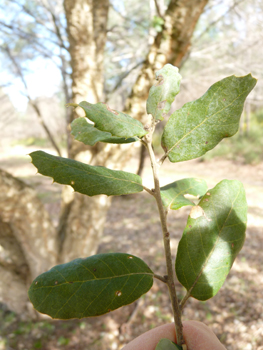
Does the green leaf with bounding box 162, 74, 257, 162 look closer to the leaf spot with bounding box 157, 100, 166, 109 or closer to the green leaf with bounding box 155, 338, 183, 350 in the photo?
the leaf spot with bounding box 157, 100, 166, 109

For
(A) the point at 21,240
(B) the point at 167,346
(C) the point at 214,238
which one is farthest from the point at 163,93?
(A) the point at 21,240

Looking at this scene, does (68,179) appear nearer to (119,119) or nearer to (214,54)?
(119,119)

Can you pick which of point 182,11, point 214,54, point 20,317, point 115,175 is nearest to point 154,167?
point 115,175

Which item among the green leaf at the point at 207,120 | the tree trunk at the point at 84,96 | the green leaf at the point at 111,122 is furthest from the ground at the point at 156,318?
the green leaf at the point at 111,122

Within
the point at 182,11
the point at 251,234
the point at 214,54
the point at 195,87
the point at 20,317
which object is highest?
the point at 182,11

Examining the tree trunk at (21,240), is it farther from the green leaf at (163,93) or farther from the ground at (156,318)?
the green leaf at (163,93)

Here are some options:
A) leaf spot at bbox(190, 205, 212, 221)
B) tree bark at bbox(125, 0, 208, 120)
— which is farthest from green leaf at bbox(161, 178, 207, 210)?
tree bark at bbox(125, 0, 208, 120)
